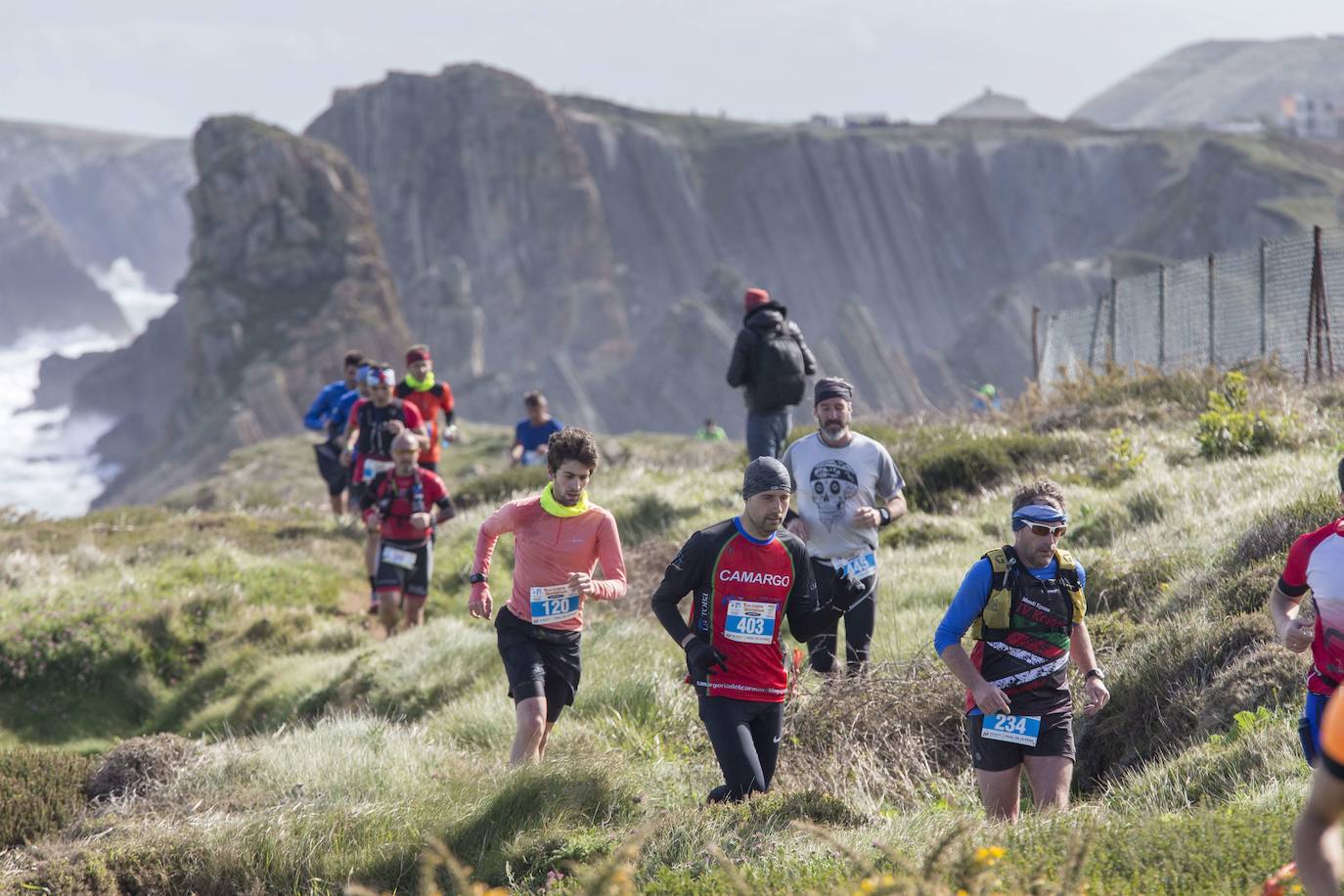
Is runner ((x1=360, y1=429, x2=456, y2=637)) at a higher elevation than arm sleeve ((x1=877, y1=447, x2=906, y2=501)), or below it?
below

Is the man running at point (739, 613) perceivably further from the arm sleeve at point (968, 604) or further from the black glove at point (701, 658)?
the arm sleeve at point (968, 604)

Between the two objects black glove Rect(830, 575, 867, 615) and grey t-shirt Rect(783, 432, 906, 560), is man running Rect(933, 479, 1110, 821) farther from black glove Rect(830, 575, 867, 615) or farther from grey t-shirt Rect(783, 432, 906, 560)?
grey t-shirt Rect(783, 432, 906, 560)

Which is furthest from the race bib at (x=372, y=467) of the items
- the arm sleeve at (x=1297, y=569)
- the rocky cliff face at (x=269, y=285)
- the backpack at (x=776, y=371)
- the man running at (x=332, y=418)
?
the rocky cliff face at (x=269, y=285)

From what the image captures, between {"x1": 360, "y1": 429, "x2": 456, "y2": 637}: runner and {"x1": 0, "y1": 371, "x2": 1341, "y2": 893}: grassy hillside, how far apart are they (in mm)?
648

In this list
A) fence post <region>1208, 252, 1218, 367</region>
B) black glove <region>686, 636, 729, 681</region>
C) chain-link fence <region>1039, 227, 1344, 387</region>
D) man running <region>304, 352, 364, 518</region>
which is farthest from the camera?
fence post <region>1208, 252, 1218, 367</region>

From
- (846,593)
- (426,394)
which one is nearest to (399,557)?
(426,394)

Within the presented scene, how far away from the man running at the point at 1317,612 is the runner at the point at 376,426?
27.1 ft

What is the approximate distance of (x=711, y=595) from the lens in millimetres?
6250

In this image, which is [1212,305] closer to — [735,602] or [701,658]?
[735,602]

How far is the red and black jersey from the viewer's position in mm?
6227

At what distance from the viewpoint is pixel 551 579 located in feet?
23.9

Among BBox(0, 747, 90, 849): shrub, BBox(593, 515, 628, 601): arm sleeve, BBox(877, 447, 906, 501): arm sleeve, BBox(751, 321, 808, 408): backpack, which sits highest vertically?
BBox(751, 321, 808, 408): backpack

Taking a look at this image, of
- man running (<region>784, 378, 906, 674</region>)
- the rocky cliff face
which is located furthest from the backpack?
the rocky cliff face

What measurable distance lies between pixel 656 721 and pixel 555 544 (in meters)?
2.02
